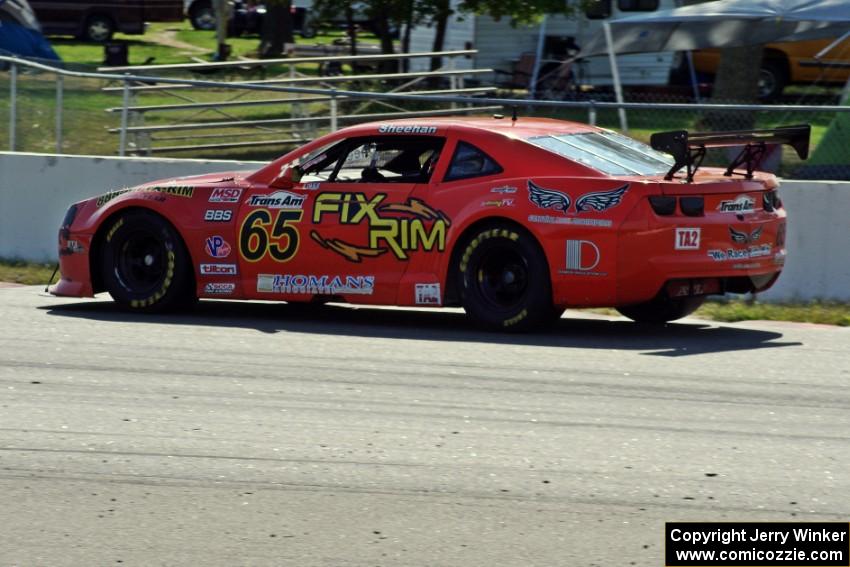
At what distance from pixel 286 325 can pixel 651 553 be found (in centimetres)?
505

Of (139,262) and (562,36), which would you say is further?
(562,36)

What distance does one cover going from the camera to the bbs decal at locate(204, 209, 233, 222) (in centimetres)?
938

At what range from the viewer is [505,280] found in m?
8.74

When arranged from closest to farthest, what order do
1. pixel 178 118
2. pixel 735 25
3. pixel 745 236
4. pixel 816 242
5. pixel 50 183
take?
pixel 745 236 < pixel 816 242 < pixel 50 183 < pixel 178 118 < pixel 735 25

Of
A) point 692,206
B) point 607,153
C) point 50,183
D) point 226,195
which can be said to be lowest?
point 50,183

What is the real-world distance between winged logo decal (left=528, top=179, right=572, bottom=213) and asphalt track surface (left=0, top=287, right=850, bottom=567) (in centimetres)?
87

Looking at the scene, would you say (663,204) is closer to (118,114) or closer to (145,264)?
(145,264)

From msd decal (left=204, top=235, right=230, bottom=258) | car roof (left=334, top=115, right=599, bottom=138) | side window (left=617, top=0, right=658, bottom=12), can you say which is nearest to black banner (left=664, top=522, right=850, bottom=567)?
car roof (left=334, top=115, right=599, bottom=138)

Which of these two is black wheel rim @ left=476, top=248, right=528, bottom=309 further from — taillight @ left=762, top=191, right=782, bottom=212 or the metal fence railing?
the metal fence railing

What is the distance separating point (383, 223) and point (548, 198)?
116 cm

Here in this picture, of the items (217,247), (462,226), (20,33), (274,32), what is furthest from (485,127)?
(274,32)

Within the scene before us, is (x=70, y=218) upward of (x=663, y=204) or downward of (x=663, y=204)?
downward

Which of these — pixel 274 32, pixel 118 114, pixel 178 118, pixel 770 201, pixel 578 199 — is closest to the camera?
pixel 578 199

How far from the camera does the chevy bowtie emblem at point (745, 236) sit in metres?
8.41
